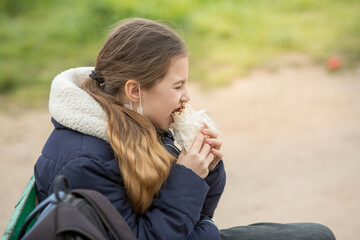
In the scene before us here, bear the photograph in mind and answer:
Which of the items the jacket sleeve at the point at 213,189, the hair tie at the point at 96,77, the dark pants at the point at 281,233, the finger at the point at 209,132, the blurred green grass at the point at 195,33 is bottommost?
the dark pants at the point at 281,233

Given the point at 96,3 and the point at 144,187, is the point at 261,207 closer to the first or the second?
the point at 144,187

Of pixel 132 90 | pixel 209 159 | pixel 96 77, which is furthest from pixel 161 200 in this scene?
pixel 96 77

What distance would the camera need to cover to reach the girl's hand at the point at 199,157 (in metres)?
2.14

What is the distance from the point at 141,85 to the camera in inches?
87.6

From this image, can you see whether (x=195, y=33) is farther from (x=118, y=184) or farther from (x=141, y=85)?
(x=118, y=184)

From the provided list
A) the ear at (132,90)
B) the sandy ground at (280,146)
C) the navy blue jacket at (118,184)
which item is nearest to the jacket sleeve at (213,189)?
the navy blue jacket at (118,184)

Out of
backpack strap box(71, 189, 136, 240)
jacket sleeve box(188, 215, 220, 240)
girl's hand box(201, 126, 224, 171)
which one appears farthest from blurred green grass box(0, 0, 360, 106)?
backpack strap box(71, 189, 136, 240)

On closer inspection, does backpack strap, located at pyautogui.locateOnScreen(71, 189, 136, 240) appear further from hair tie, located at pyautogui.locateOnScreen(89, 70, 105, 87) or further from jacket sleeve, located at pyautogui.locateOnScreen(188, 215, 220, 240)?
hair tie, located at pyautogui.locateOnScreen(89, 70, 105, 87)

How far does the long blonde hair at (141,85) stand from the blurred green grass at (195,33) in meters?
4.07

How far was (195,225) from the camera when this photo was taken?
214 centimetres

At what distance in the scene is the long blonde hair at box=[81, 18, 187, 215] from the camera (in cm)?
200

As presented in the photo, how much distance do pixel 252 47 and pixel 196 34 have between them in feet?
3.36

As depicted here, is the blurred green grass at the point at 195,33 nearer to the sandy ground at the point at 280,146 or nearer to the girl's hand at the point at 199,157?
the sandy ground at the point at 280,146

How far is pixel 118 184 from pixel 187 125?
18.6 inches
